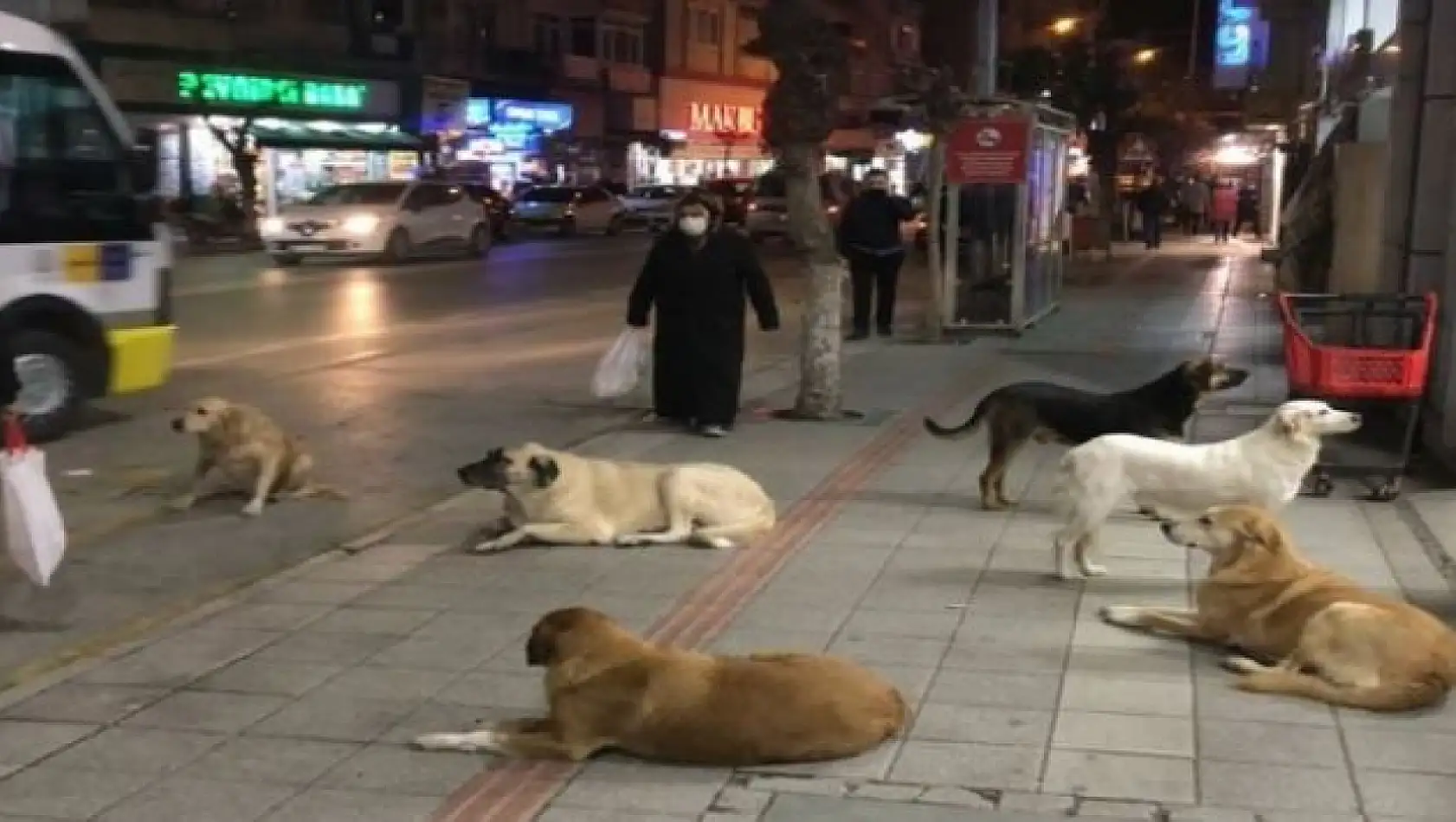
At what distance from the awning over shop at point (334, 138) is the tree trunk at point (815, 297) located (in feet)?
90.9

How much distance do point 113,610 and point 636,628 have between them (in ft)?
7.46

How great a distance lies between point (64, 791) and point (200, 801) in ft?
1.40

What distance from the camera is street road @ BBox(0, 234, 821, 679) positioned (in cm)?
779

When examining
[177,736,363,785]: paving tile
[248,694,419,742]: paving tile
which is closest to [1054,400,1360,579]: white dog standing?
[248,694,419,742]: paving tile

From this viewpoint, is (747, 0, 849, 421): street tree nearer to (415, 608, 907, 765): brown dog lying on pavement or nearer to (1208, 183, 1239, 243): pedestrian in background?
(415, 608, 907, 765): brown dog lying on pavement

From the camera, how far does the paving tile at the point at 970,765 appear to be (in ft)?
16.4

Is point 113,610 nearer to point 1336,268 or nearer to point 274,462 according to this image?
point 274,462

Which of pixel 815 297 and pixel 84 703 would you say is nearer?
pixel 84 703

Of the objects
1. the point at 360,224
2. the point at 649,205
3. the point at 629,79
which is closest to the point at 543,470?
the point at 360,224

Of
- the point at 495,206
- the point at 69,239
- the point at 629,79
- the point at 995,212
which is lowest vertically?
the point at 495,206

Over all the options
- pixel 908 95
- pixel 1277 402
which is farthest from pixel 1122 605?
pixel 908 95

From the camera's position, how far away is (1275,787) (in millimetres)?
4930

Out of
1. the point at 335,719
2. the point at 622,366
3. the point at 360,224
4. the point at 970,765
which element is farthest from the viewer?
the point at 360,224

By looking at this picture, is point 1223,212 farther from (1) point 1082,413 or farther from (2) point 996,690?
(2) point 996,690
